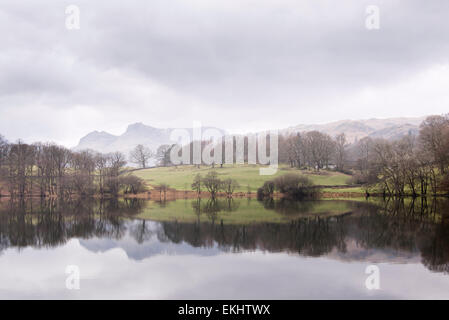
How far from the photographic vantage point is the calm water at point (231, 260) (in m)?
11.5

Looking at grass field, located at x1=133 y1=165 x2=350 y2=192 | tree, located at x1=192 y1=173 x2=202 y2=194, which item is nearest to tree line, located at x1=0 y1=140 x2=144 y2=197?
grass field, located at x1=133 y1=165 x2=350 y2=192

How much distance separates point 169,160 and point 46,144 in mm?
48428

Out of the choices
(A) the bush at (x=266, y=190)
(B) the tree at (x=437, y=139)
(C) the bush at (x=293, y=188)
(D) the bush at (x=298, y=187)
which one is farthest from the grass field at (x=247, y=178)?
(B) the tree at (x=437, y=139)

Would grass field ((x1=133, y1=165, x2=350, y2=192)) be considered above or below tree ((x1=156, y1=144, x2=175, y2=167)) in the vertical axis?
below

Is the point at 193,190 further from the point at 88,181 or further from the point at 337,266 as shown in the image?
the point at 337,266

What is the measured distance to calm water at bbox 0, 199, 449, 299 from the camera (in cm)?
1152

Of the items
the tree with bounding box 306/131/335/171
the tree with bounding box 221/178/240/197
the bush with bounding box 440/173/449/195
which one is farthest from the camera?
the tree with bounding box 306/131/335/171

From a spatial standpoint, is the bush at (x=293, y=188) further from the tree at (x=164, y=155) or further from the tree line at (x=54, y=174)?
the tree at (x=164, y=155)

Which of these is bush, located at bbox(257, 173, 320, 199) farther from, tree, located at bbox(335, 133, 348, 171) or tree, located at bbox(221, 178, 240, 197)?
tree, located at bbox(335, 133, 348, 171)

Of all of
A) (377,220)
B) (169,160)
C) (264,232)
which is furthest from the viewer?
(169,160)

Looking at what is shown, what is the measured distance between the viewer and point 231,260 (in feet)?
50.6
